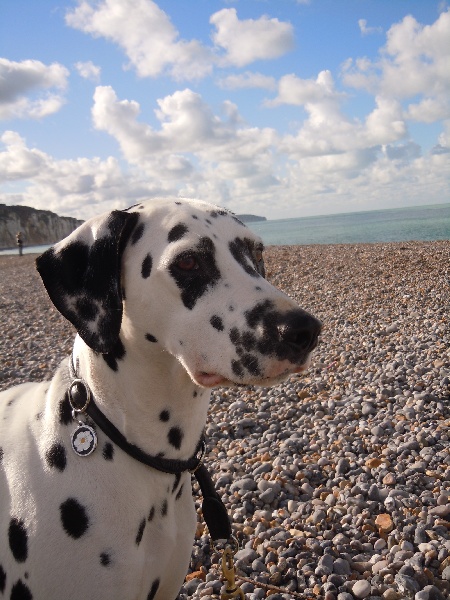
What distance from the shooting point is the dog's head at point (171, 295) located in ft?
7.34

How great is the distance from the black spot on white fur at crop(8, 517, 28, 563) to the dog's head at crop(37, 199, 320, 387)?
0.82 meters

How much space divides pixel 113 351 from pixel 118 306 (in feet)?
0.72

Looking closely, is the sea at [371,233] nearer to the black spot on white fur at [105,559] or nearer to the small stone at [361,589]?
the small stone at [361,589]

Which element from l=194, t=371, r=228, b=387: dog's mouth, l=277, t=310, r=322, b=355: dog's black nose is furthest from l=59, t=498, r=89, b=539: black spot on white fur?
→ l=277, t=310, r=322, b=355: dog's black nose

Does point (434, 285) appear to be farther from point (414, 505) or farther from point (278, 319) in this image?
point (278, 319)

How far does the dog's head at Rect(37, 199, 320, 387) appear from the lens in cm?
224

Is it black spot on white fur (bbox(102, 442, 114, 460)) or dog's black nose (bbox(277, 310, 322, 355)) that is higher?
dog's black nose (bbox(277, 310, 322, 355))

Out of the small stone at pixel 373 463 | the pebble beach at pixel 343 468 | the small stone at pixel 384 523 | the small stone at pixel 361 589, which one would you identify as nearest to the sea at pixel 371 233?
the pebble beach at pixel 343 468

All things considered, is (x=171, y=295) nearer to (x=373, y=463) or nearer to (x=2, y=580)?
(x=2, y=580)

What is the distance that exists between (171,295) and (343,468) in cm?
318

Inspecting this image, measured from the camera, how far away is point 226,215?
276 cm

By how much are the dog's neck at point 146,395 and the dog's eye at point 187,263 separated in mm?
394

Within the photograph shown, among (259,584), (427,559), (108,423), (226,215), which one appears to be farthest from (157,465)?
(427,559)

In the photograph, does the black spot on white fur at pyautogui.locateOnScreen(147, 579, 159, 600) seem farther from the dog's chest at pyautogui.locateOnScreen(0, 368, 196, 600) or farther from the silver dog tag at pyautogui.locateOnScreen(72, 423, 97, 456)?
the silver dog tag at pyautogui.locateOnScreen(72, 423, 97, 456)
